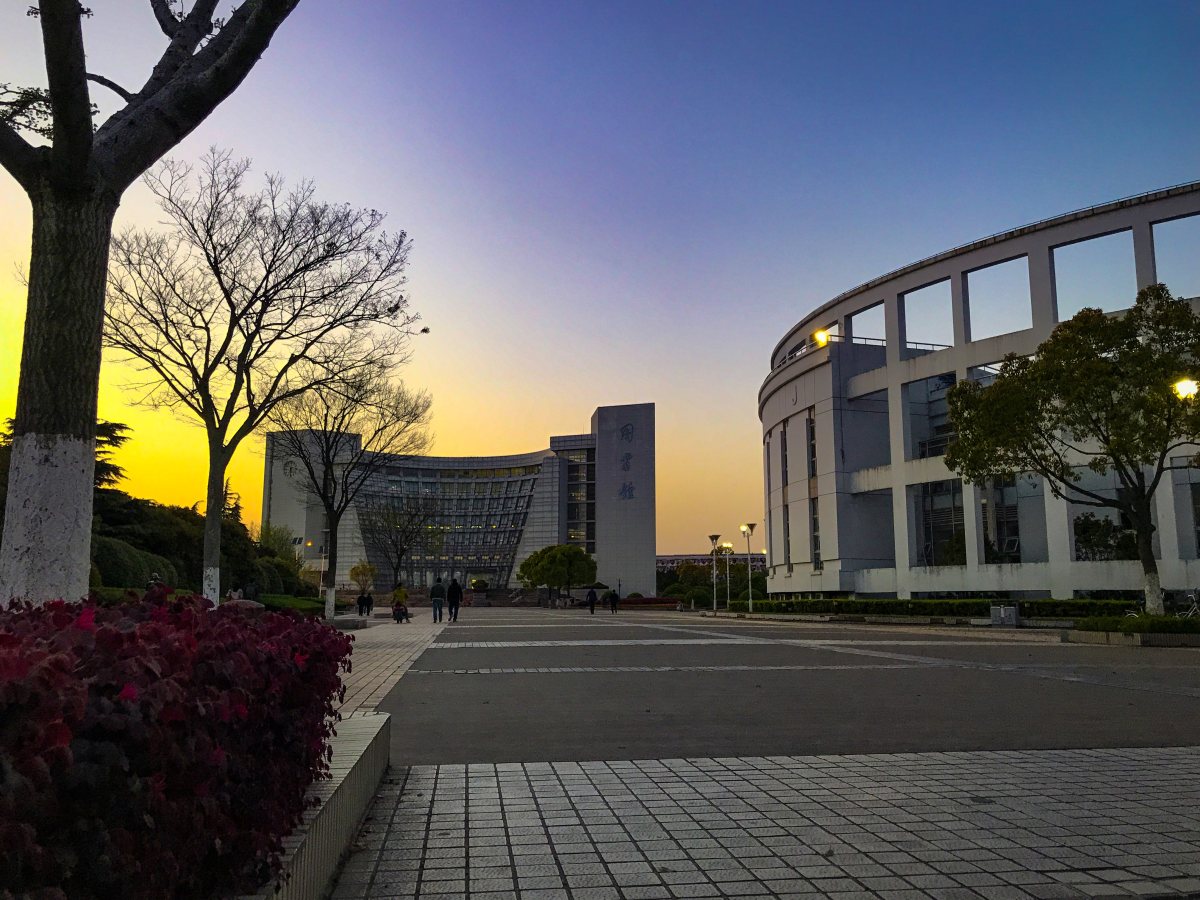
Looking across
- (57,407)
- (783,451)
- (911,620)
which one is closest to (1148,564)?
(911,620)

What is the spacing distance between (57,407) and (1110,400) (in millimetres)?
22896

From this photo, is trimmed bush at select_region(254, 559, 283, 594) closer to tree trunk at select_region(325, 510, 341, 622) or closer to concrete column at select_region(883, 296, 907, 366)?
tree trunk at select_region(325, 510, 341, 622)

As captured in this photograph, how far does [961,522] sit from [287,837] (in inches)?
1662

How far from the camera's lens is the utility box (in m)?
29.2

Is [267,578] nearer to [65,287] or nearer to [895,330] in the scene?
[895,330]

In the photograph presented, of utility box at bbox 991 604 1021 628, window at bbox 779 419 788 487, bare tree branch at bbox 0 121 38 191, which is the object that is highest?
window at bbox 779 419 788 487

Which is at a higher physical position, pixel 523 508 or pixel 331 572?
pixel 523 508

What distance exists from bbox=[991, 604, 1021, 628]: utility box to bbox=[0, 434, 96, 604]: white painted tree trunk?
96.0 ft

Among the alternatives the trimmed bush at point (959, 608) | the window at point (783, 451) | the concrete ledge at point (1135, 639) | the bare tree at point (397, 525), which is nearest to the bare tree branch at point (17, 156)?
the concrete ledge at point (1135, 639)

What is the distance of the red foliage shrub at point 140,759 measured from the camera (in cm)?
162

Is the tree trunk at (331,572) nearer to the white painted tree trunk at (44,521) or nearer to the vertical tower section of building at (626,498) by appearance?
the white painted tree trunk at (44,521)

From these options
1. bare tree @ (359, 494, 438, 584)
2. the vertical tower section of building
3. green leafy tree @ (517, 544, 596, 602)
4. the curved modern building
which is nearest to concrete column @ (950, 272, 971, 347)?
the curved modern building

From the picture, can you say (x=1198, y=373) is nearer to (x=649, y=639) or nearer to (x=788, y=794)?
(x=649, y=639)

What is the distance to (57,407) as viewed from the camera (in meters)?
4.86
